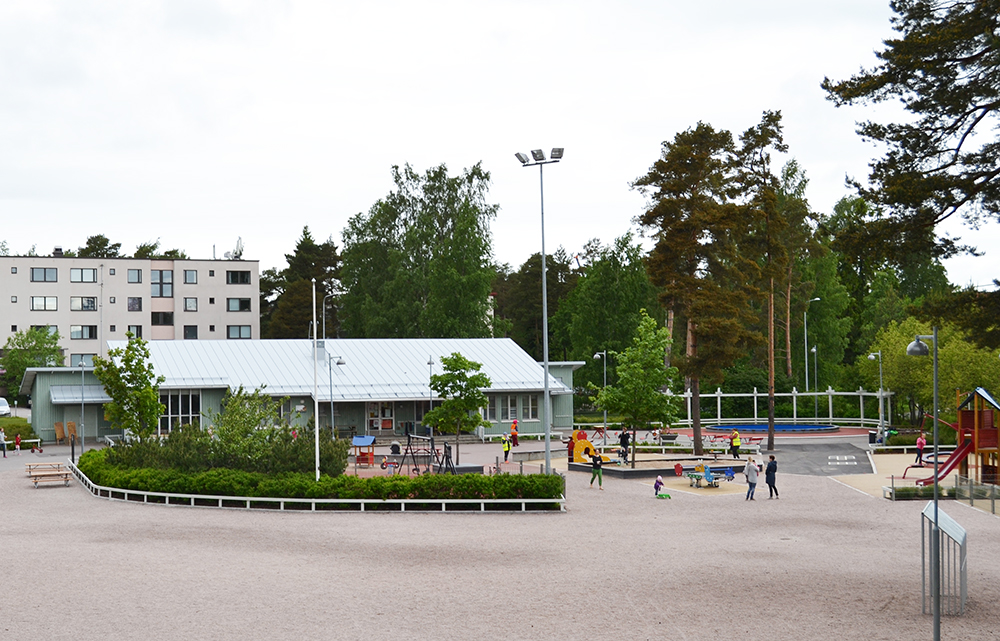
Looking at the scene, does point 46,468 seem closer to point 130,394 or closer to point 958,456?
point 130,394

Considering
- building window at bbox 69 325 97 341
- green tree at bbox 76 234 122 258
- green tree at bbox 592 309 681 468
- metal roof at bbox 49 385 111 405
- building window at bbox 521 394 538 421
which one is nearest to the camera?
green tree at bbox 592 309 681 468

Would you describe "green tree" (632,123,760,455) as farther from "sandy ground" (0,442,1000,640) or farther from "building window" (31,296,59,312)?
"building window" (31,296,59,312)

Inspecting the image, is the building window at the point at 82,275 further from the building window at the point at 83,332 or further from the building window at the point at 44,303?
the building window at the point at 83,332

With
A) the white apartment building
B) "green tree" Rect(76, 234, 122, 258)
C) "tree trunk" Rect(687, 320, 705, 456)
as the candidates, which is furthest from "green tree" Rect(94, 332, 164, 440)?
"green tree" Rect(76, 234, 122, 258)

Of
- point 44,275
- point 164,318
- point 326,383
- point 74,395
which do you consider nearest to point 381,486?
point 326,383

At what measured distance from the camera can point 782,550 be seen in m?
19.8

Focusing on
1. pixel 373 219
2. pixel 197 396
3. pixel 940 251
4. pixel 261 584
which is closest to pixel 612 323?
pixel 373 219

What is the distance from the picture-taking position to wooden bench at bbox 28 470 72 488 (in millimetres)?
32000

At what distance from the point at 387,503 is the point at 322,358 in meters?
32.4

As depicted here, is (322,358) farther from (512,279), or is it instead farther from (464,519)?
(512,279)

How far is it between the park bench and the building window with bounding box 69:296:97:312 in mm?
43731

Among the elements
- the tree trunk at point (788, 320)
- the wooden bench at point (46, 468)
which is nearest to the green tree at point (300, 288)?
the tree trunk at point (788, 320)

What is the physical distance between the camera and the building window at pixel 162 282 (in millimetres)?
78375

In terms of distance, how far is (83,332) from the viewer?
7675 cm
